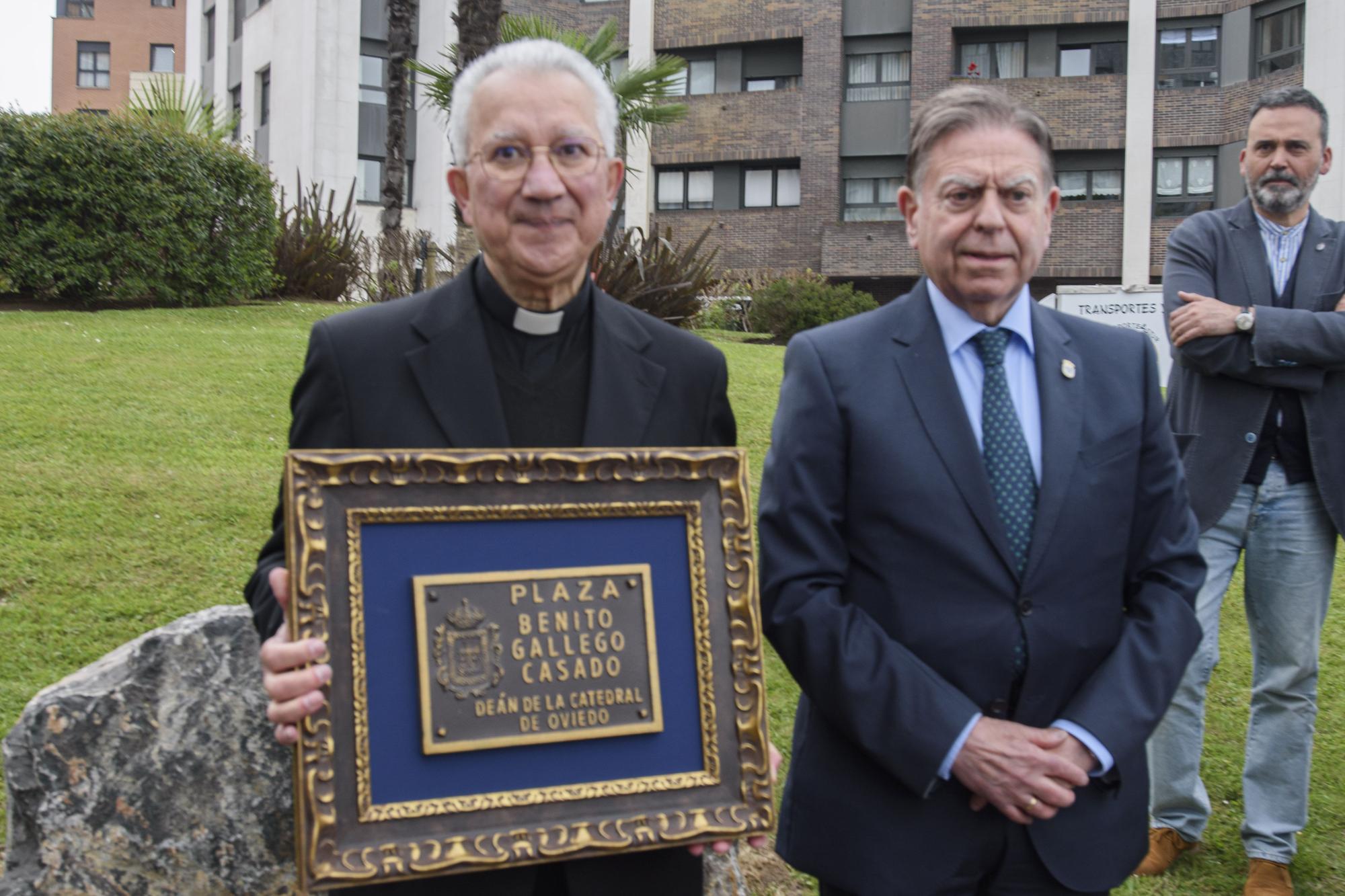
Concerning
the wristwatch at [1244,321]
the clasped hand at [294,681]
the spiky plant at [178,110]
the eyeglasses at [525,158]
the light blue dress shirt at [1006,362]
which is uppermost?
the spiky plant at [178,110]

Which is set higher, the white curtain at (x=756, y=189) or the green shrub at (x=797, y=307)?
the white curtain at (x=756, y=189)

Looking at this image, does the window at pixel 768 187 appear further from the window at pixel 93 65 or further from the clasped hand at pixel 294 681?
the window at pixel 93 65

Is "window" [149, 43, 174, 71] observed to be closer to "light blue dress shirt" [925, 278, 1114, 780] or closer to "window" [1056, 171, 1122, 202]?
"window" [1056, 171, 1122, 202]

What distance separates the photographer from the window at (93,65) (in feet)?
204

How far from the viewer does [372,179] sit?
1484 inches

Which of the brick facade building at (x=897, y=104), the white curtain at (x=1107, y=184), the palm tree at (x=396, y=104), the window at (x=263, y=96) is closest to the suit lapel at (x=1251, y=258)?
the palm tree at (x=396, y=104)

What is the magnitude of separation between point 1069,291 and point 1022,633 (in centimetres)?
1048

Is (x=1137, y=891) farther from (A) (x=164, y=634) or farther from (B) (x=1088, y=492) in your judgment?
(A) (x=164, y=634)

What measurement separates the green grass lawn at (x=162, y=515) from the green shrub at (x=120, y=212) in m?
2.24

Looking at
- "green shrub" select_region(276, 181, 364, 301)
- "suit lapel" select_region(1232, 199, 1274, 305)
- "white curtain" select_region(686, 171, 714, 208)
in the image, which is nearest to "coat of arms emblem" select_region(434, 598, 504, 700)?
"suit lapel" select_region(1232, 199, 1274, 305)

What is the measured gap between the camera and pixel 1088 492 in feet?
8.24

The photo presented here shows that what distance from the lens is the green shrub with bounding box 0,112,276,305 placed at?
13633mm

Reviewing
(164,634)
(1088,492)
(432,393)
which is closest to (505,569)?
(432,393)

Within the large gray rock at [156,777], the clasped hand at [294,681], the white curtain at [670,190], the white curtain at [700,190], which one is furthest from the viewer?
the white curtain at [670,190]
